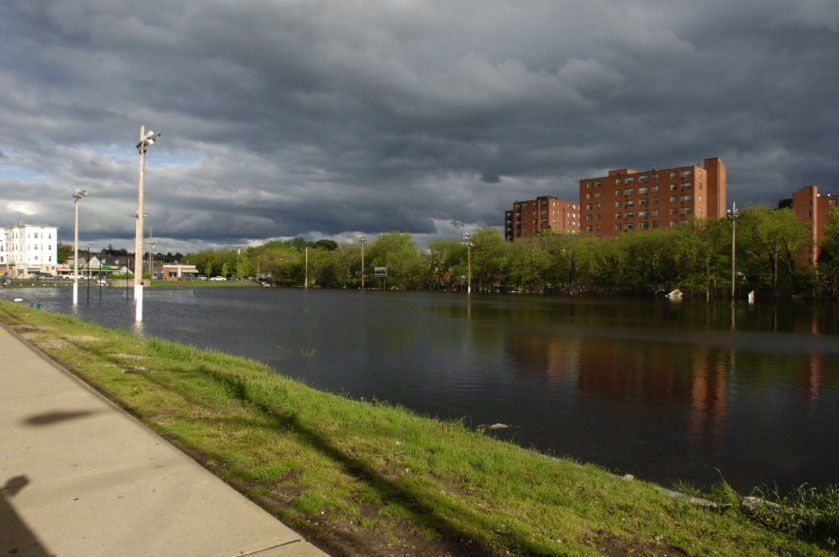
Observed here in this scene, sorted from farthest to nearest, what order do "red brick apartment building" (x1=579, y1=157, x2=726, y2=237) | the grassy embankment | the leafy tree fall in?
"red brick apartment building" (x1=579, y1=157, x2=726, y2=237), the leafy tree, the grassy embankment

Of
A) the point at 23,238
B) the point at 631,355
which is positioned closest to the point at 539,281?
the point at 631,355

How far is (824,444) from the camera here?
1114 cm

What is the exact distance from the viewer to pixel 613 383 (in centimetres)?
1711

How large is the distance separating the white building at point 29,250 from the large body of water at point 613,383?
170 meters

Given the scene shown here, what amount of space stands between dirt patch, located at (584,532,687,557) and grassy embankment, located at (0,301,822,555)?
0.02m

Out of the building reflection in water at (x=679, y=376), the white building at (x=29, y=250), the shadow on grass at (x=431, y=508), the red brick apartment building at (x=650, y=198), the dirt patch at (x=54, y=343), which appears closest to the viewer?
the shadow on grass at (x=431, y=508)

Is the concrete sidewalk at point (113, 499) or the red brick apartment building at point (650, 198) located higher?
the red brick apartment building at point (650, 198)

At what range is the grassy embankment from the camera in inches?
201

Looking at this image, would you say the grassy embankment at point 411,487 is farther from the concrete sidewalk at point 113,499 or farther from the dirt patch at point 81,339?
the dirt patch at point 81,339

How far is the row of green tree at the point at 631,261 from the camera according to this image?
78500 mm

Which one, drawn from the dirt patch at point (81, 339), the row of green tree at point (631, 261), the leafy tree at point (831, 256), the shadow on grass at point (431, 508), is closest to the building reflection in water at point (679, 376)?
the shadow on grass at point (431, 508)

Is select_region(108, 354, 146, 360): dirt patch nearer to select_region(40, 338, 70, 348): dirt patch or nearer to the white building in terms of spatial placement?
select_region(40, 338, 70, 348): dirt patch

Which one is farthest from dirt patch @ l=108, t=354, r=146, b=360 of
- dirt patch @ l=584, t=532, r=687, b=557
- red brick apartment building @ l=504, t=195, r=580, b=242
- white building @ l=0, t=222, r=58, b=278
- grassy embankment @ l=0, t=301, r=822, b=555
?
white building @ l=0, t=222, r=58, b=278

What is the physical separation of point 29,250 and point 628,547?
20917 centimetres
